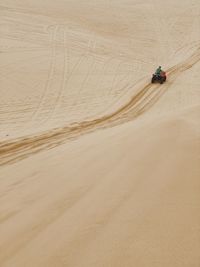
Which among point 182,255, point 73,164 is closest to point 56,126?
point 73,164

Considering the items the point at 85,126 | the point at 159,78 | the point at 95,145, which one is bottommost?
the point at 85,126

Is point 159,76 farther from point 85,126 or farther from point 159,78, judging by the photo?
point 85,126

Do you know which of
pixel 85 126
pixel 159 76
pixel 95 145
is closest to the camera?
pixel 95 145

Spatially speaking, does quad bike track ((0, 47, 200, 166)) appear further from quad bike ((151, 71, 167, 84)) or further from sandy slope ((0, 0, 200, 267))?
quad bike ((151, 71, 167, 84))

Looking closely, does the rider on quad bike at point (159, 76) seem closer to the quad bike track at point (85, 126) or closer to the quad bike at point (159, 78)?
the quad bike at point (159, 78)

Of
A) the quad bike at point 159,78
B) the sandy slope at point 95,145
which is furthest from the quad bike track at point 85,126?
the quad bike at point 159,78

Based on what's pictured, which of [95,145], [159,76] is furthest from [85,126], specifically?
[159,76]

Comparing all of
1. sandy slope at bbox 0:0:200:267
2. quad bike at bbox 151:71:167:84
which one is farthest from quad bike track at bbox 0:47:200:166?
quad bike at bbox 151:71:167:84
